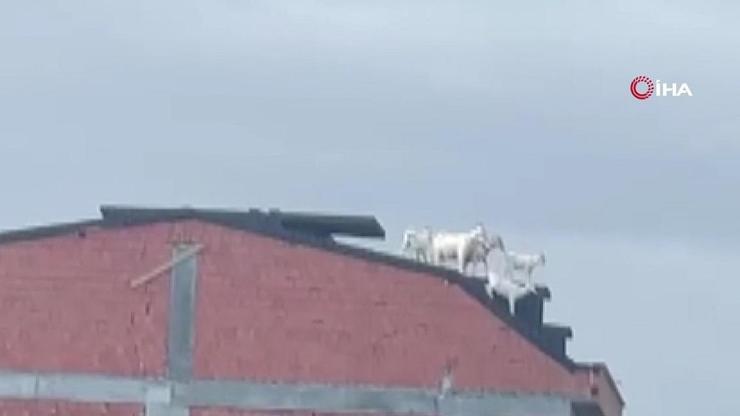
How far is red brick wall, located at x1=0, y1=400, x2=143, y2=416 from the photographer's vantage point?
48.0 m

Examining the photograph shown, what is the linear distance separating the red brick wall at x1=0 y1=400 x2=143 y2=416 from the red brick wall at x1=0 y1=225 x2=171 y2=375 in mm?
514

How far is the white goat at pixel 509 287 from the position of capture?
1947 inches

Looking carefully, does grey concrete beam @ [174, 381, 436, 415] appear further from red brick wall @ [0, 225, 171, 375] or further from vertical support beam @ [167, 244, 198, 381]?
red brick wall @ [0, 225, 171, 375]

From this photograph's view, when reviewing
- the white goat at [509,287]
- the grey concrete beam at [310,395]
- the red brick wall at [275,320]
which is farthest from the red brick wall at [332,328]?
the white goat at [509,287]

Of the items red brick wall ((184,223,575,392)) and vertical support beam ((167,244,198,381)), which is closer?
red brick wall ((184,223,575,392))

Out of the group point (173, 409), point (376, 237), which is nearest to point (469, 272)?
point (376, 237)

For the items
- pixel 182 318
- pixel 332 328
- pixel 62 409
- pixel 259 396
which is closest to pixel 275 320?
pixel 332 328

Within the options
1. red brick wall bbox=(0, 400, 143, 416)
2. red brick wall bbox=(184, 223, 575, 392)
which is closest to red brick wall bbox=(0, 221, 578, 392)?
red brick wall bbox=(184, 223, 575, 392)

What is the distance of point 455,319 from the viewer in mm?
47875

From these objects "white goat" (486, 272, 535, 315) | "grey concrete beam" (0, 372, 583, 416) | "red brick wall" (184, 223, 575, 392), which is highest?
"white goat" (486, 272, 535, 315)

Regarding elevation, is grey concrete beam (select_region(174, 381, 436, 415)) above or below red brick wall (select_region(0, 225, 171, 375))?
below

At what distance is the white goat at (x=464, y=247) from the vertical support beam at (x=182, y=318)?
416cm

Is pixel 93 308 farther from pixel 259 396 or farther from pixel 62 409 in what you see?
pixel 259 396

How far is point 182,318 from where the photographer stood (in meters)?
48.1
